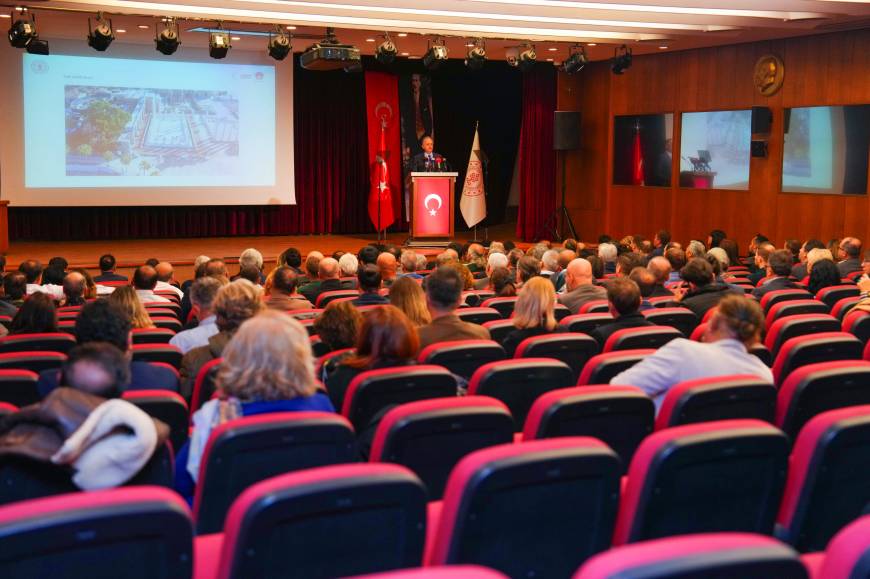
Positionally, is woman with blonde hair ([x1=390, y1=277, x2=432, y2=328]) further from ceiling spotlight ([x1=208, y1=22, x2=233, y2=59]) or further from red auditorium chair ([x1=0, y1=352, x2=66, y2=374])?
ceiling spotlight ([x1=208, y1=22, x2=233, y2=59])

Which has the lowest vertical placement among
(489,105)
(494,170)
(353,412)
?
(353,412)

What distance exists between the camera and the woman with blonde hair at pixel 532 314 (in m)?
4.84

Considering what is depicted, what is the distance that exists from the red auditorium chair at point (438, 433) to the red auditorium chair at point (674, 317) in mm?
2882

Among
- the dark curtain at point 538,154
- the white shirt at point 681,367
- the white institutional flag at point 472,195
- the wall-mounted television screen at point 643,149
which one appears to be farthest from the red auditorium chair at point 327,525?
the dark curtain at point 538,154

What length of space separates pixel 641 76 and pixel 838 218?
4.12 metres

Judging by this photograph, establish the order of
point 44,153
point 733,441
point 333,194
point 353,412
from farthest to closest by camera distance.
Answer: point 333,194, point 44,153, point 353,412, point 733,441

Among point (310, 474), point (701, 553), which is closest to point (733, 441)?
point (701, 553)

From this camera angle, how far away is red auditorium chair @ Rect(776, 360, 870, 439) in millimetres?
3195

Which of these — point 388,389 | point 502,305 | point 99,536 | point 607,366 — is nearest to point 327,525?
point 99,536

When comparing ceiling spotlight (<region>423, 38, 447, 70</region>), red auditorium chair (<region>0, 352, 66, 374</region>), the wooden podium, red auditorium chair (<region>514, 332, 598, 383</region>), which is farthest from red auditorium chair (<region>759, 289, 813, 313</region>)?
the wooden podium

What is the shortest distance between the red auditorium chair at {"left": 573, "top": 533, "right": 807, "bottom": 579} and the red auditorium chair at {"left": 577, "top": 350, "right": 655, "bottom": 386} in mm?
2352

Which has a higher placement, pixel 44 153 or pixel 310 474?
pixel 44 153

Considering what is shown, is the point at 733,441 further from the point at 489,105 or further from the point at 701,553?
the point at 489,105

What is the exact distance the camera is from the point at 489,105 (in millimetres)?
18188
